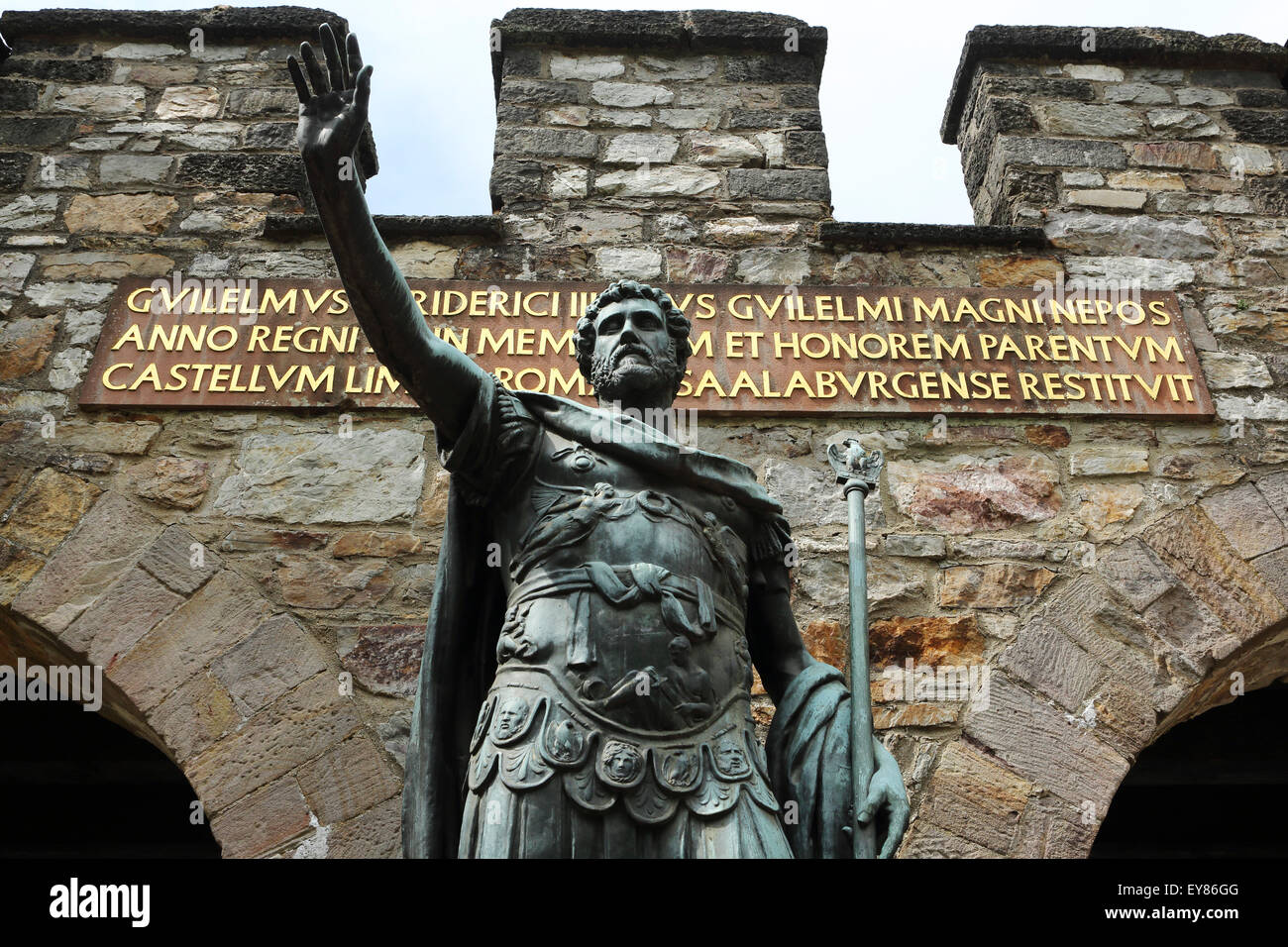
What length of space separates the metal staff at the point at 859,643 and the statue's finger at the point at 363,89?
3.90 feet

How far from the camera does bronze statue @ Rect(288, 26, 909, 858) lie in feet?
7.07

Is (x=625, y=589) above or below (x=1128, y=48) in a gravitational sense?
below

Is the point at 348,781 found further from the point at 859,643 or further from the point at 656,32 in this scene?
the point at 656,32

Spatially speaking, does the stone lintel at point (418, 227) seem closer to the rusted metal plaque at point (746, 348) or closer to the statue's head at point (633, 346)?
the rusted metal plaque at point (746, 348)

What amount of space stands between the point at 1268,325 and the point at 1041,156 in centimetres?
125

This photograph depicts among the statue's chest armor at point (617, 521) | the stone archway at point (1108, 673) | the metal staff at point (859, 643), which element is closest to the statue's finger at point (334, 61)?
the statue's chest armor at point (617, 521)

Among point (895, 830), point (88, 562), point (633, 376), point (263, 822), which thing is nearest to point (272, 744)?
point (263, 822)

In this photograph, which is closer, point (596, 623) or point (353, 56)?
point (596, 623)

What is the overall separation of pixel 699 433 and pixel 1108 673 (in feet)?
5.51

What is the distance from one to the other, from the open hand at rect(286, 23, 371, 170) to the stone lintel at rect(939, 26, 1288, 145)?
4.42m

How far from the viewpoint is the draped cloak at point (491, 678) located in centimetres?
237

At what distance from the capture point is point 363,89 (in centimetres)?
253

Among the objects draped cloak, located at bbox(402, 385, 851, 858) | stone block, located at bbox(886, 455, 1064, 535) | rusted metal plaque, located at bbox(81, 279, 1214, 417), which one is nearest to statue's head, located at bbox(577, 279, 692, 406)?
draped cloak, located at bbox(402, 385, 851, 858)

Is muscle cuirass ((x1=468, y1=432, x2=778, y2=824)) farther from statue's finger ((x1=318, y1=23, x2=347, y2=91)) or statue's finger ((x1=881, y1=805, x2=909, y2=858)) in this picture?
statue's finger ((x1=318, y1=23, x2=347, y2=91))
